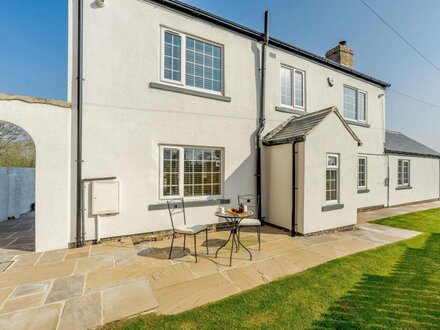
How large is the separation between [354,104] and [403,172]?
6062 mm

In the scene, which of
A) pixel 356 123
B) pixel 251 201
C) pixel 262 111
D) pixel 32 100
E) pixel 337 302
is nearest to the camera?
pixel 337 302

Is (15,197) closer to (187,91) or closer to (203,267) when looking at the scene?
(187,91)

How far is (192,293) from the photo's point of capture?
363 cm

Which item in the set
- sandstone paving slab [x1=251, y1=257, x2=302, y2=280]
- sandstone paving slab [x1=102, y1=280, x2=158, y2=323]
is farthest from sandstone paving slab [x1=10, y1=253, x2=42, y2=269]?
sandstone paving slab [x1=251, y1=257, x2=302, y2=280]

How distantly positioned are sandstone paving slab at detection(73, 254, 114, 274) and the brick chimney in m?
13.9

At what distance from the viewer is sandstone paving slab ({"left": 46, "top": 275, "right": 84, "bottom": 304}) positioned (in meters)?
3.38

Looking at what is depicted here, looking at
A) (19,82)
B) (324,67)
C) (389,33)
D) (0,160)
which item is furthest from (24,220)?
(389,33)

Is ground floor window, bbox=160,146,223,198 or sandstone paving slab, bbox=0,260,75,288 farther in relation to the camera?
ground floor window, bbox=160,146,223,198

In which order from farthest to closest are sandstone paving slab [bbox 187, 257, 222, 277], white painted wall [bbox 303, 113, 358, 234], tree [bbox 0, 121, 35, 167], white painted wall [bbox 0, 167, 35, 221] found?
tree [bbox 0, 121, 35, 167]
white painted wall [bbox 0, 167, 35, 221]
white painted wall [bbox 303, 113, 358, 234]
sandstone paving slab [bbox 187, 257, 222, 277]

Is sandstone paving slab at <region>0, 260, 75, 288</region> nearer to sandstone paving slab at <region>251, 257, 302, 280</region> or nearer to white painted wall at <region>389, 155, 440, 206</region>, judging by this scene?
sandstone paving slab at <region>251, 257, 302, 280</region>

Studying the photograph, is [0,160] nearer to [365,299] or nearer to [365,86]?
[365,299]

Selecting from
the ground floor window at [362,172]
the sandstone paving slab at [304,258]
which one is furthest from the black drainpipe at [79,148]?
the ground floor window at [362,172]

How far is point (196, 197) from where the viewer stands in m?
7.12

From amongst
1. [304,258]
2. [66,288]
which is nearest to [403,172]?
[304,258]
